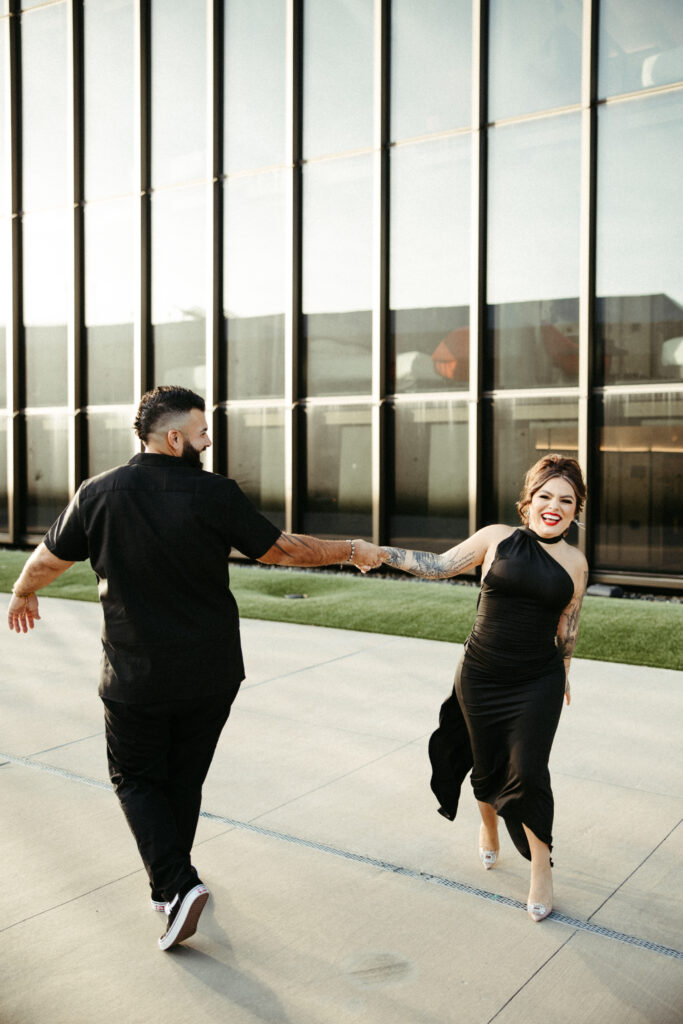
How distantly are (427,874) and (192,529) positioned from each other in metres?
1.78

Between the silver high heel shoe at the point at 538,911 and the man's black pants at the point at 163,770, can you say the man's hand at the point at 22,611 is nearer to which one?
the man's black pants at the point at 163,770

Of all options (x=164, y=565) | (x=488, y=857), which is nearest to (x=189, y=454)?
(x=164, y=565)

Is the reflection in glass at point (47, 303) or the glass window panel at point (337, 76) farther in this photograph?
the reflection in glass at point (47, 303)

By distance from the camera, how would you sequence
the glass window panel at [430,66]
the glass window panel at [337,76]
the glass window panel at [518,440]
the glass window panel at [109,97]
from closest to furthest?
the glass window panel at [518,440]
the glass window panel at [430,66]
the glass window panel at [337,76]
the glass window panel at [109,97]

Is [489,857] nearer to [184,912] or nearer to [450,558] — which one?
[450,558]

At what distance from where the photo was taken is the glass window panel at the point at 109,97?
1516cm

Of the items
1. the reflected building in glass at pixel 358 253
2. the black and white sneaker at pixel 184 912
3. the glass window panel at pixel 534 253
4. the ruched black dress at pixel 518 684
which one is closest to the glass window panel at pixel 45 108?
the reflected building in glass at pixel 358 253

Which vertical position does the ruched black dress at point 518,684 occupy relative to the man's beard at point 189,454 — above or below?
below

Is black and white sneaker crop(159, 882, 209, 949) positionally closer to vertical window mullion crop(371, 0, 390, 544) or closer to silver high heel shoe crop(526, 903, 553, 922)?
silver high heel shoe crop(526, 903, 553, 922)

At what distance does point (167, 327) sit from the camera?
1486 centimetres

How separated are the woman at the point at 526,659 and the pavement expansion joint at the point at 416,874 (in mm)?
129

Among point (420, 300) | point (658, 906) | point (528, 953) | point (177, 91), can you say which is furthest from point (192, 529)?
point (177, 91)

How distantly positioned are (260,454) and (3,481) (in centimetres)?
549

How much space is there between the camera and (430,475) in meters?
12.6
